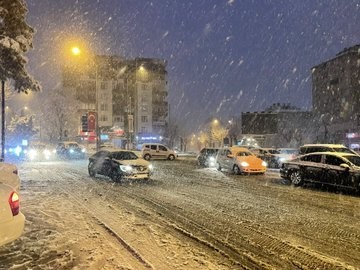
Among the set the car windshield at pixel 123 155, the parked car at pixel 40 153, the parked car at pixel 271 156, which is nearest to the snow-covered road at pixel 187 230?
the car windshield at pixel 123 155

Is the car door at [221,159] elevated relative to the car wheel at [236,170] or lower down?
elevated

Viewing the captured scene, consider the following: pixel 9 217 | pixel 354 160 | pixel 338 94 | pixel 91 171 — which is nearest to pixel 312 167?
pixel 354 160

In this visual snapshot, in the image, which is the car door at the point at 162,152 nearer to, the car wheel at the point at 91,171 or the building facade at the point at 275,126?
the car wheel at the point at 91,171

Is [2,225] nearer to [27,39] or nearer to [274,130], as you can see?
[27,39]

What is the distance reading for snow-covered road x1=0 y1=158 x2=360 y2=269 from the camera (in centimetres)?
705

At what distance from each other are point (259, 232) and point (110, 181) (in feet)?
41.2

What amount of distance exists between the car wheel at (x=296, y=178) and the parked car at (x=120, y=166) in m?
6.43

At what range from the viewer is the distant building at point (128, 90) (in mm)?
105250

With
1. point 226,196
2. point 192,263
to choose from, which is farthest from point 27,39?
point 192,263

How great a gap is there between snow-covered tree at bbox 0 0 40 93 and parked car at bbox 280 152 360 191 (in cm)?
1411

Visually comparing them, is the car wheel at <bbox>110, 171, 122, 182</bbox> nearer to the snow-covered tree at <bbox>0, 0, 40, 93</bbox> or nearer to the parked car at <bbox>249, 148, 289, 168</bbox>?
the snow-covered tree at <bbox>0, 0, 40, 93</bbox>

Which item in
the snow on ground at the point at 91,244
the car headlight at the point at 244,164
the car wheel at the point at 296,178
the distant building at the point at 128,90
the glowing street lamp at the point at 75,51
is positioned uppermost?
the distant building at the point at 128,90

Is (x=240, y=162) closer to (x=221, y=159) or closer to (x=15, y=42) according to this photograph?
(x=221, y=159)

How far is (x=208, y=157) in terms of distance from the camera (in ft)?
109
